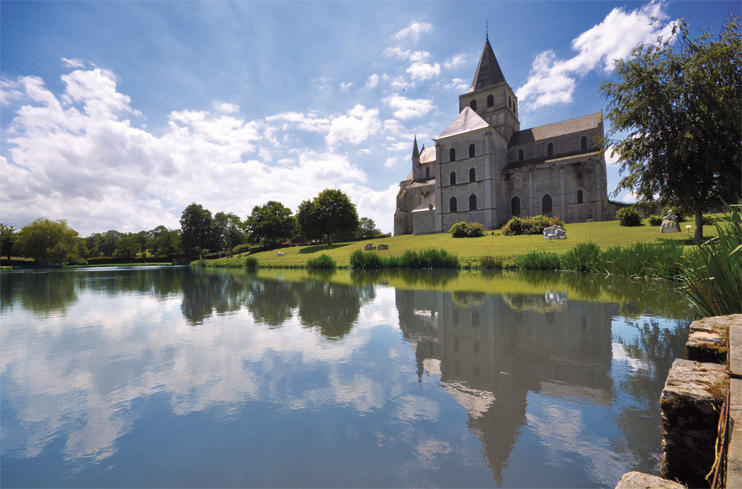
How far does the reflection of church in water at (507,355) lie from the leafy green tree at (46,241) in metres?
61.5

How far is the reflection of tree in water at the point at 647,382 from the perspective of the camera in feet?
7.09

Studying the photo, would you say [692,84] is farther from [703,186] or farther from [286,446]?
[286,446]

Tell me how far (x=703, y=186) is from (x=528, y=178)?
2209 centimetres

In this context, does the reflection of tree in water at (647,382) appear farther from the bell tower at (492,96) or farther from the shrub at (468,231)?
the bell tower at (492,96)

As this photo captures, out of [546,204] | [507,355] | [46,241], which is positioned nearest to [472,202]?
[546,204]

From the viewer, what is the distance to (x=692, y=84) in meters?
15.6

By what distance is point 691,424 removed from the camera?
5.07 ft

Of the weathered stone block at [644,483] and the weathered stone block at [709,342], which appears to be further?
the weathered stone block at [709,342]

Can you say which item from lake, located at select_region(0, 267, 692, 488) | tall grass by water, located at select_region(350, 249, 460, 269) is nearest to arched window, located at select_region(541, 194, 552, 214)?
tall grass by water, located at select_region(350, 249, 460, 269)

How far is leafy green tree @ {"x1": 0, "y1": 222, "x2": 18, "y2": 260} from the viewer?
48.7 metres

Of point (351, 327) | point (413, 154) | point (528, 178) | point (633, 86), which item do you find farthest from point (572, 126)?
point (351, 327)

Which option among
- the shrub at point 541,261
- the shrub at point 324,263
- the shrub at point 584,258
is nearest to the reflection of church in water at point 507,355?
the shrub at point 584,258

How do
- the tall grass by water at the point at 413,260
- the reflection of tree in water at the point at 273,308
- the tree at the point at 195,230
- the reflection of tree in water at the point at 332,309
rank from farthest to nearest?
1. the tree at the point at 195,230
2. the tall grass by water at the point at 413,260
3. the reflection of tree in water at the point at 273,308
4. the reflection of tree in water at the point at 332,309

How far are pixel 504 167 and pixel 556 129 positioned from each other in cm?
838
